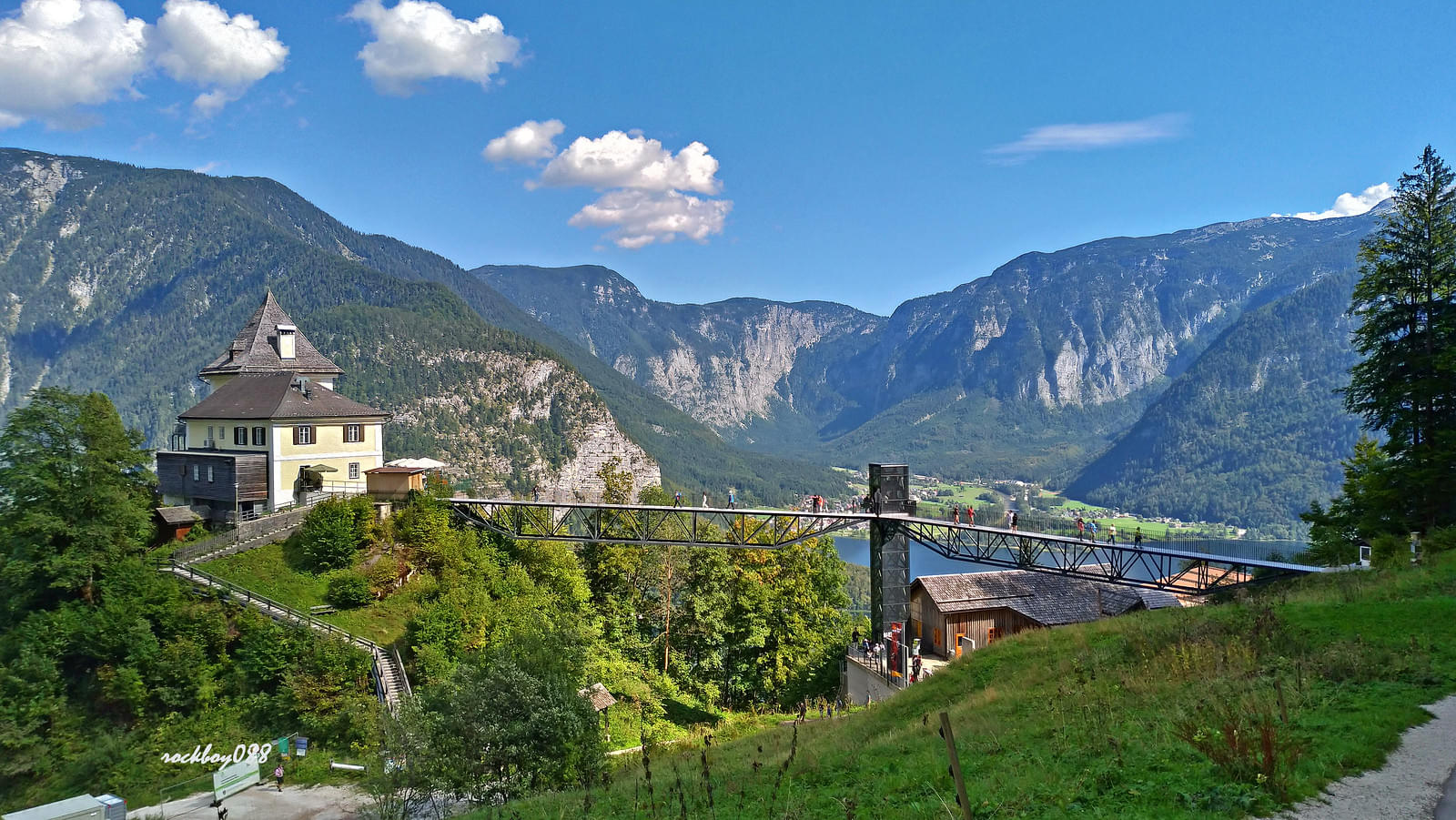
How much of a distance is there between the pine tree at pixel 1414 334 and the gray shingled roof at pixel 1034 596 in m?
12.1

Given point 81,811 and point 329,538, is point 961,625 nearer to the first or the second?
point 329,538

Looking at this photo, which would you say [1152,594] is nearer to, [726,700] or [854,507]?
[854,507]

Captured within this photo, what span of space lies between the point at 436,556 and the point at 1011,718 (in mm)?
31505

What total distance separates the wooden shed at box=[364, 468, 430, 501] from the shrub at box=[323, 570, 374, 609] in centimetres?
612

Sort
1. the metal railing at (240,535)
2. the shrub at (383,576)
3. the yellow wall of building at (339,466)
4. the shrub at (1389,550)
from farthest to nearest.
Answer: the yellow wall of building at (339,466) < the shrub at (383,576) < the metal railing at (240,535) < the shrub at (1389,550)

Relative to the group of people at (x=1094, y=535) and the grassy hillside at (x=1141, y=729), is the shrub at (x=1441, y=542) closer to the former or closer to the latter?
the grassy hillside at (x=1141, y=729)

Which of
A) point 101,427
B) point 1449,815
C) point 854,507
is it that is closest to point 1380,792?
point 1449,815

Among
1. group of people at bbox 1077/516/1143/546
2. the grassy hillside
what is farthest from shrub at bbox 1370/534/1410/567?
group of people at bbox 1077/516/1143/546

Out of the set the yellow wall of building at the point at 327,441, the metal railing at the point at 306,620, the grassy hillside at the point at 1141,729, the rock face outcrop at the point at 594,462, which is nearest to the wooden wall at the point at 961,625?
the grassy hillside at the point at 1141,729

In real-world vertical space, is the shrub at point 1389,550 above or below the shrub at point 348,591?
above

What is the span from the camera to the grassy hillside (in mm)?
8367

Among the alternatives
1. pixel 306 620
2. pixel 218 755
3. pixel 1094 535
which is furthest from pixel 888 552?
pixel 218 755

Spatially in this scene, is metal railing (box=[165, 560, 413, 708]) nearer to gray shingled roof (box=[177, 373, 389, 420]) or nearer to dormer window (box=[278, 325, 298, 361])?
gray shingled roof (box=[177, 373, 389, 420])

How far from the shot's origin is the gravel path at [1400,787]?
7.42 meters
